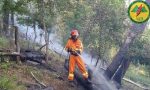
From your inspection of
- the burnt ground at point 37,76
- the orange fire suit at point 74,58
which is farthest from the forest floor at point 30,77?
the orange fire suit at point 74,58

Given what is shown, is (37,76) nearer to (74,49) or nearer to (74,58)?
(74,58)

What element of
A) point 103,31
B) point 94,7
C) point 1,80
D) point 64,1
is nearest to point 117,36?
point 103,31

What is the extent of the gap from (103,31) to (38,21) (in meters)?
4.09

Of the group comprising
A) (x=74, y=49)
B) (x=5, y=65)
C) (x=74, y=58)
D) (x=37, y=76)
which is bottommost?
(x=37, y=76)

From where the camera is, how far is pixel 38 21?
1777 cm

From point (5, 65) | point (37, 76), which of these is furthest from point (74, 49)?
point (5, 65)

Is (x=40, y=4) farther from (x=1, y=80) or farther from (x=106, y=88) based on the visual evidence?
(x=1, y=80)

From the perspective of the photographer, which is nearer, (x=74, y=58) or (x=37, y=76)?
(x=37, y=76)

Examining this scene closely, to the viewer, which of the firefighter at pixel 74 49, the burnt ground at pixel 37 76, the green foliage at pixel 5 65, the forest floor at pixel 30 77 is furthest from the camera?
the firefighter at pixel 74 49

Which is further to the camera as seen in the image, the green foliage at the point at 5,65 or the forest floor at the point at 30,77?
the green foliage at the point at 5,65

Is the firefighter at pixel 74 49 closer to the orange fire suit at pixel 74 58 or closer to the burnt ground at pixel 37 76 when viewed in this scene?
the orange fire suit at pixel 74 58

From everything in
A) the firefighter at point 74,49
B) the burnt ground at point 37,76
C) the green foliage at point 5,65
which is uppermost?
the firefighter at point 74,49

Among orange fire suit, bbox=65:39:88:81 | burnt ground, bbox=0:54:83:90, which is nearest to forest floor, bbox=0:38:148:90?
burnt ground, bbox=0:54:83:90

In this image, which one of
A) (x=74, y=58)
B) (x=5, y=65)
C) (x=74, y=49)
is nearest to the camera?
(x=5, y=65)
